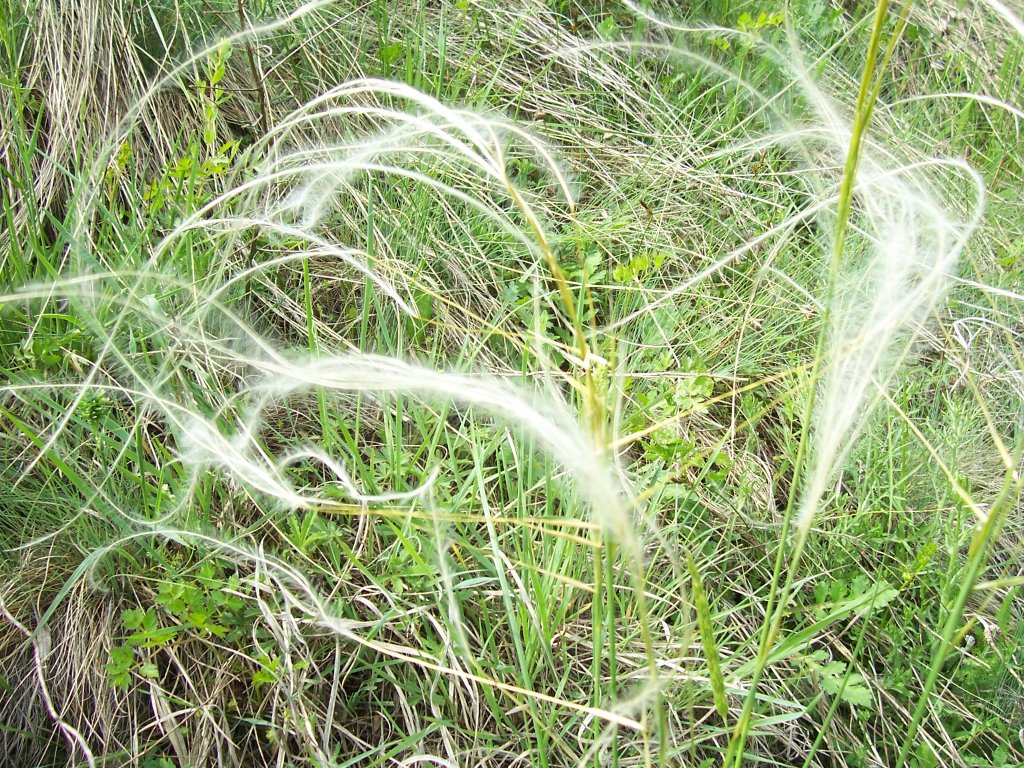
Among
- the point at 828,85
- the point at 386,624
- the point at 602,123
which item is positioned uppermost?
the point at 828,85

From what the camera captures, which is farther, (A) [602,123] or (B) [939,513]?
(A) [602,123]

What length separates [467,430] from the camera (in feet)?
4.93

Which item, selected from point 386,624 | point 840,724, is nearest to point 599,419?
point 386,624

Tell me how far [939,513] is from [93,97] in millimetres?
1780

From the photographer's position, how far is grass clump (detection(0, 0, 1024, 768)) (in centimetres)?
109

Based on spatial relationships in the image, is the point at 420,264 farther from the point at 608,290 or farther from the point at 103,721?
the point at 103,721

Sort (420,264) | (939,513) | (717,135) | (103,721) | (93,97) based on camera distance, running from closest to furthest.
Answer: (103,721) < (939,513) < (420,264) < (93,97) < (717,135)

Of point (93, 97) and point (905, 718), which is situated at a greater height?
point (93, 97)

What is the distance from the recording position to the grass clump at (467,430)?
1.09m

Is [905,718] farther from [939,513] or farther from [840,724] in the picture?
[939,513]

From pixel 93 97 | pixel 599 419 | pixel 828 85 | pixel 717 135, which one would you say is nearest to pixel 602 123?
pixel 717 135

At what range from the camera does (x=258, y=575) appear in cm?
122

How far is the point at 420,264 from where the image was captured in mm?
1675

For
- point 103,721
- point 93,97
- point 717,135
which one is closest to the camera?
point 103,721
